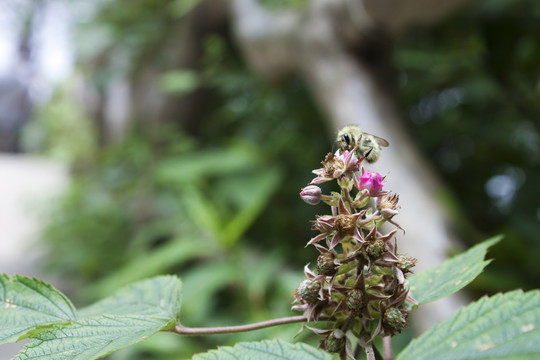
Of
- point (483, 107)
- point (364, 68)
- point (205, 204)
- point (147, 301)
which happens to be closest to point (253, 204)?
point (205, 204)

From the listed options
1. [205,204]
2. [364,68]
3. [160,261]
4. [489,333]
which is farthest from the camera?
[205,204]

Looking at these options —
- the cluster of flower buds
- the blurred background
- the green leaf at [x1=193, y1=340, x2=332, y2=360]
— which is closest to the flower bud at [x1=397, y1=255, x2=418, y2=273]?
the cluster of flower buds

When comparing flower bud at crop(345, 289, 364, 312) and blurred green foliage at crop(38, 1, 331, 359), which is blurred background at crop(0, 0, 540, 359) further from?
flower bud at crop(345, 289, 364, 312)

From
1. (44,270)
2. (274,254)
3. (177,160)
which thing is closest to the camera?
(274,254)

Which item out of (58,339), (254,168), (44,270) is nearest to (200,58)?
(254,168)

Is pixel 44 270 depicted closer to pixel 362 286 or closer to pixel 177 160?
pixel 177 160

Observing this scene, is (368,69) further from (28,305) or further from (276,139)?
(28,305)
